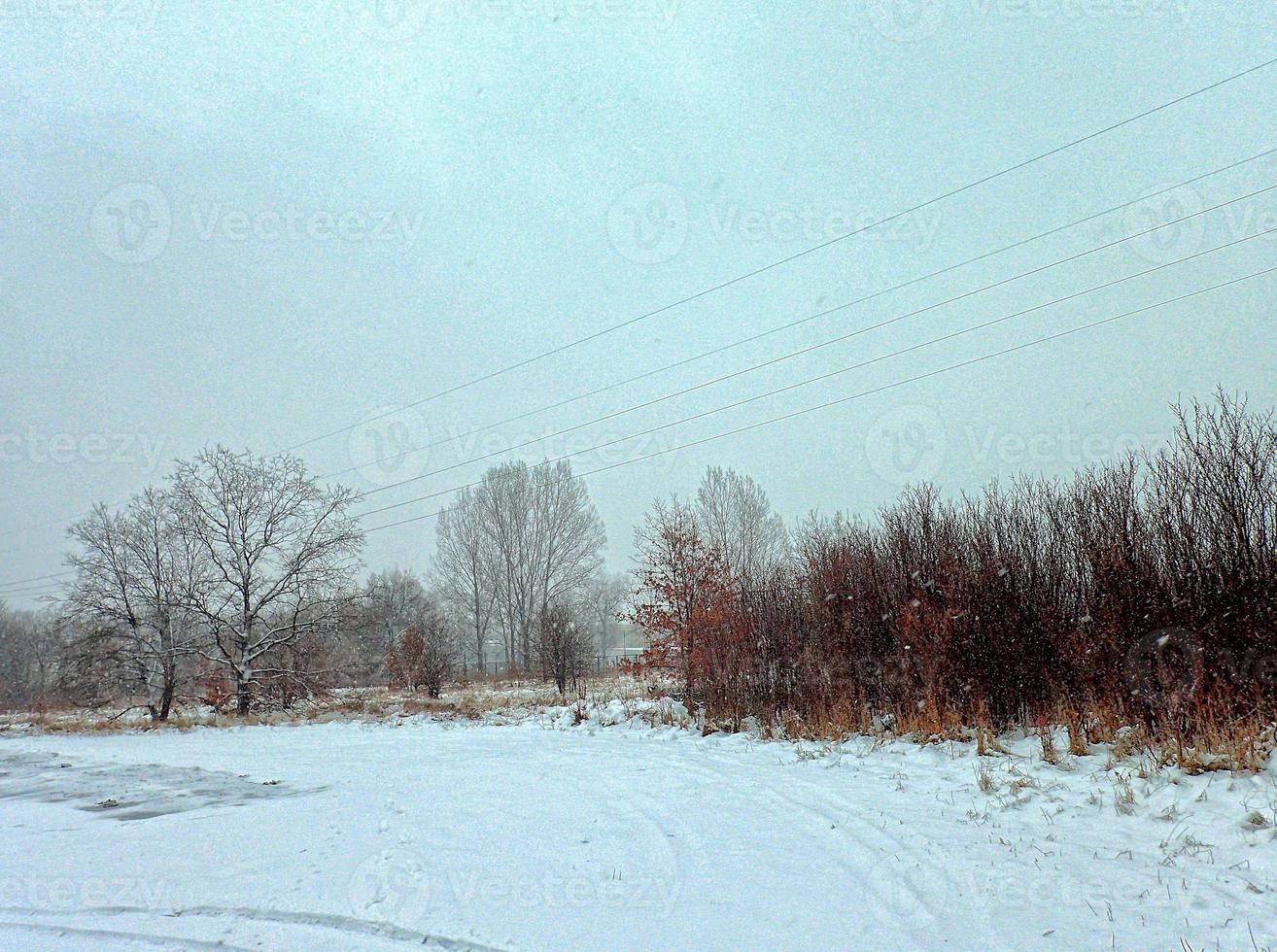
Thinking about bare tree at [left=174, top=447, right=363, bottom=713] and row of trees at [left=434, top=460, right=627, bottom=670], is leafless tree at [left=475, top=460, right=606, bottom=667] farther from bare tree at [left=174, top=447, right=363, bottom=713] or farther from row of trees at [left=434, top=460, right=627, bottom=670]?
bare tree at [left=174, top=447, right=363, bottom=713]

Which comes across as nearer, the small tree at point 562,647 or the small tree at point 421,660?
the small tree at point 562,647

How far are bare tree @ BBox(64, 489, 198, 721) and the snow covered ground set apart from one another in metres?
14.4

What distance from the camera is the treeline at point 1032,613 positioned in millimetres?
7246

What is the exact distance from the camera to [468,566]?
46.5m

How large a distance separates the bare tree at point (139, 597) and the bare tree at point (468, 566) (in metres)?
24.5

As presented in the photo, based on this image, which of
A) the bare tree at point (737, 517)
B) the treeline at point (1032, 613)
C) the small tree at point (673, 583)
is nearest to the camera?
the treeline at point (1032, 613)

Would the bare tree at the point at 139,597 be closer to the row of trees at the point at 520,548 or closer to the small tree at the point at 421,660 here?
the small tree at the point at 421,660

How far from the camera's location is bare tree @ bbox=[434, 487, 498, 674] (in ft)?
150

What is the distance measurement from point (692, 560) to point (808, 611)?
18.7ft

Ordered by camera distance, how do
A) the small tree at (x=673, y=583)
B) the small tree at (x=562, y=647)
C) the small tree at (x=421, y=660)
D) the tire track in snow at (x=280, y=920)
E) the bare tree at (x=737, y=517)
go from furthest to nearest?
the bare tree at (x=737, y=517) < the small tree at (x=421, y=660) < the small tree at (x=562, y=647) < the small tree at (x=673, y=583) < the tire track in snow at (x=280, y=920)

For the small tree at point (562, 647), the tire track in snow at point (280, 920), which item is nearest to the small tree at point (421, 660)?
the small tree at point (562, 647)

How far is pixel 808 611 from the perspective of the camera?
12.0 metres

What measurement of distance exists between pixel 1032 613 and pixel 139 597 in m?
23.1

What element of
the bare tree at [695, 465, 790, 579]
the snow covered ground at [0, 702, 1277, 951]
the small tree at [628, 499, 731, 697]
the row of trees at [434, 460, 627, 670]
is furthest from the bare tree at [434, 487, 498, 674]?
the snow covered ground at [0, 702, 1277, 951]
